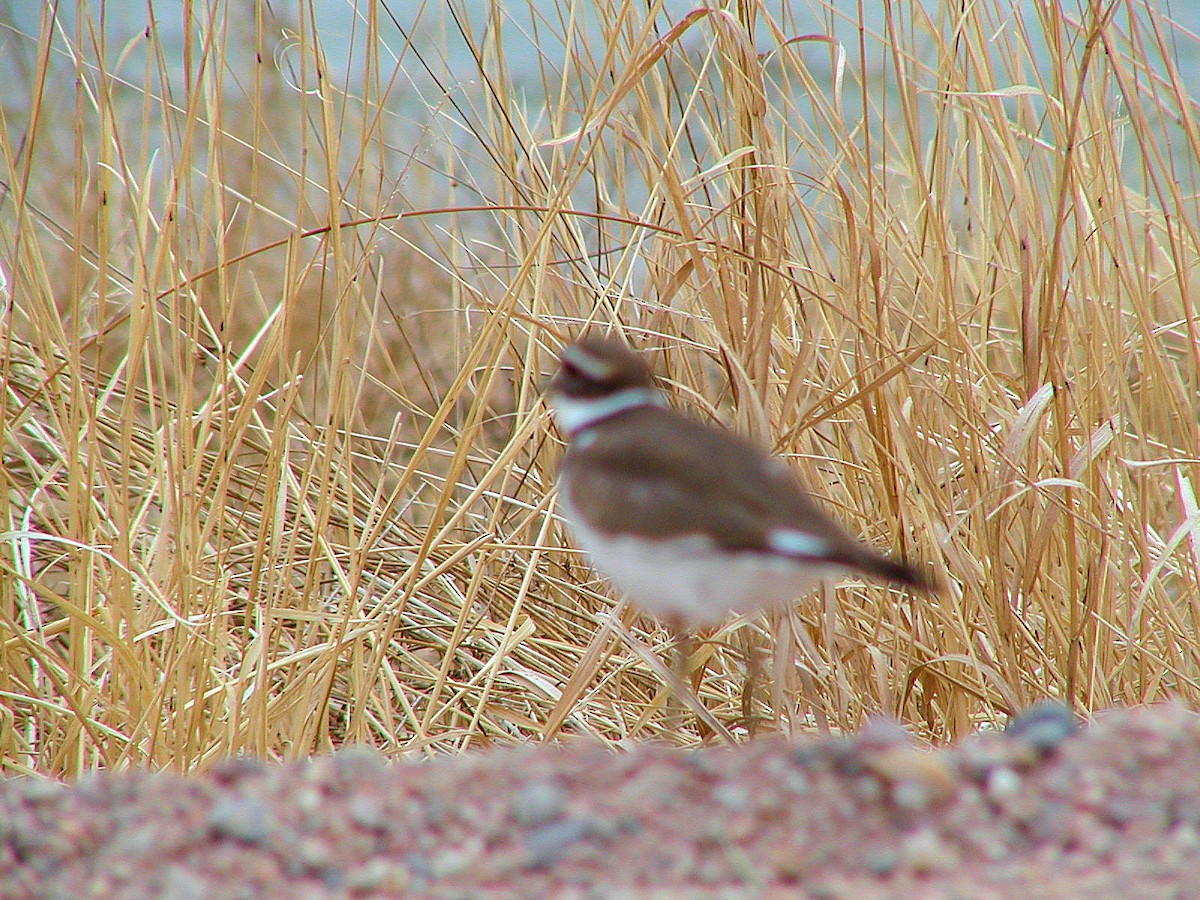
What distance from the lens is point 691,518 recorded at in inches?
60.1

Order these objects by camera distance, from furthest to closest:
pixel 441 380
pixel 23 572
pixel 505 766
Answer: pixel 441 380 < pixel 23 572 < pixel 505 766

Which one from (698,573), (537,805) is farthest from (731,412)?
(537,805)

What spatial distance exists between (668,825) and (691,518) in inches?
14.1

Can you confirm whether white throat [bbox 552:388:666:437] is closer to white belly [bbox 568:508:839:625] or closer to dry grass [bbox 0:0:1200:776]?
white belly [bbox 568:508:839:625]

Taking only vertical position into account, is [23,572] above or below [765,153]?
below

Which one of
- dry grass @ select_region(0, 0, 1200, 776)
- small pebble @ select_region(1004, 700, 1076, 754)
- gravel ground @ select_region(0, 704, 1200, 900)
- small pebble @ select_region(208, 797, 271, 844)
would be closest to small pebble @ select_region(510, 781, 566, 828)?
gravel ground @ select_region(0, 704, 1200, 900)

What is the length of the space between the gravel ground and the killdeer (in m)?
0.19

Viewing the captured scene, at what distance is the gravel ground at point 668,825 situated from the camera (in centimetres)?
123

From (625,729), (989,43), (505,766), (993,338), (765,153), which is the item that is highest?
(989,43)

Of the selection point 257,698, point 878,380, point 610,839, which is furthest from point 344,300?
point 610,839

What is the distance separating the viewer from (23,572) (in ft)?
8.61

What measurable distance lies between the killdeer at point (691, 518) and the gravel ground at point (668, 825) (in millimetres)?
186

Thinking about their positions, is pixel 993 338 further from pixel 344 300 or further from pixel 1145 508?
pixel 344 300

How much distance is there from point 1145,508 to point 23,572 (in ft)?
6.78
